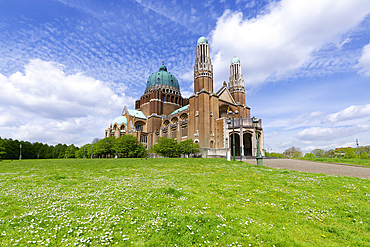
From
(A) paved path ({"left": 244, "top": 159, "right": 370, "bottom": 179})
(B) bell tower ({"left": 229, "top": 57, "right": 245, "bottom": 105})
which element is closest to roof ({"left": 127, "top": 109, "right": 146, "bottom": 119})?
(B) bell tower ({"left": 229, "top": 57, "right": 245, "bottom": 105})

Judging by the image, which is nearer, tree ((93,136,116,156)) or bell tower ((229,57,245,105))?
tree ((93,136,116,156))

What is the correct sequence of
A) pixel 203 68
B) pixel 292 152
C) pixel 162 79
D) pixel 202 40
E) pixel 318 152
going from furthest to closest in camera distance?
pixel 292 152 < pixel 162 79 < pixel 318 152 < pixel 202 40 < pixel 203 68

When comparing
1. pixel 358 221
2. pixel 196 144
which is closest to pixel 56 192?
pixel 358 221

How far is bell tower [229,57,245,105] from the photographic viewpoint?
6862 cm

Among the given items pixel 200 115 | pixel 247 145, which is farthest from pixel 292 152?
pixel 200 115

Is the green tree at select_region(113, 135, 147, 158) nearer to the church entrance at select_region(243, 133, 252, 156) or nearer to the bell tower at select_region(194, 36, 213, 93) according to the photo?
the bell tower at select_region(194, 36, 213, 93)

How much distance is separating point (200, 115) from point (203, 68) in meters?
15.8

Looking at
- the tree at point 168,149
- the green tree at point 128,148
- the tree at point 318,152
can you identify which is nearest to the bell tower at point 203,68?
the tree at point 168,149

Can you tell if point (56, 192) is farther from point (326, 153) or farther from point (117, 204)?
point (326, 153)

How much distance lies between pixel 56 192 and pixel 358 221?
Answer: 966 centimetres

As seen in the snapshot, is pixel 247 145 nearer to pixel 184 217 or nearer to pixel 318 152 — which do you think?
pixel 318 152

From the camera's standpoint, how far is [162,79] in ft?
285

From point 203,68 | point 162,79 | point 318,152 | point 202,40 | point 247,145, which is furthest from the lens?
point 162,79

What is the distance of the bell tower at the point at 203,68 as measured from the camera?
59.3 meters
